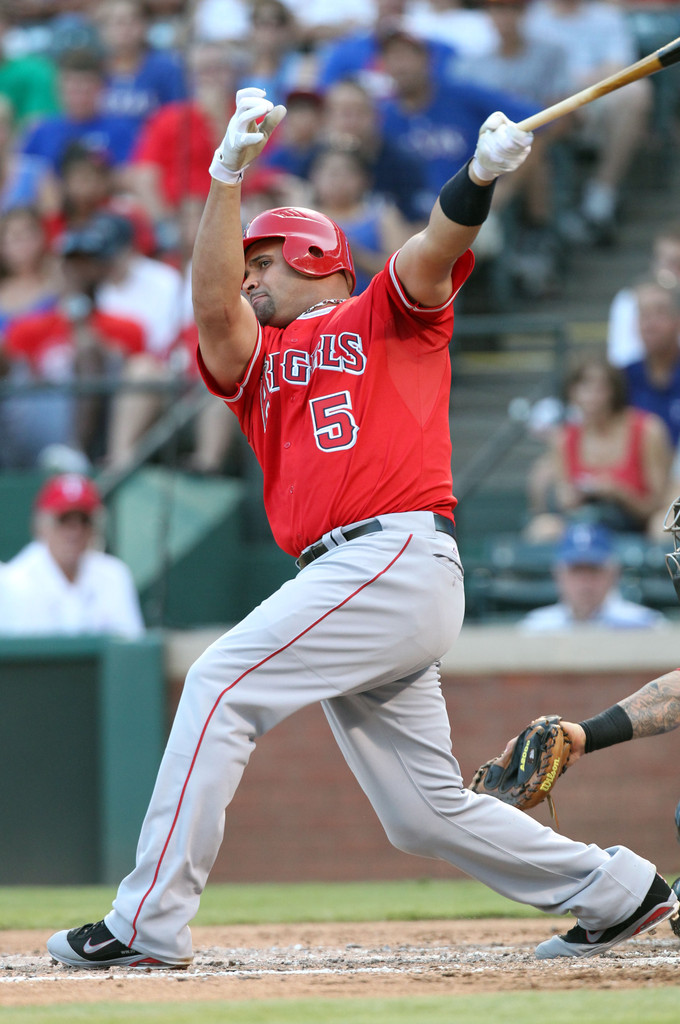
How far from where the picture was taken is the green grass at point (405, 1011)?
9.18ft

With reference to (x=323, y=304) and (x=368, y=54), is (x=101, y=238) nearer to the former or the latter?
(x=368, y=54)

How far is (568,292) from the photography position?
31.3 ft

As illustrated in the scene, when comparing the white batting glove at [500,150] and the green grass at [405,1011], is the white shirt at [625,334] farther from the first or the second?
the green grass at [405,1011]

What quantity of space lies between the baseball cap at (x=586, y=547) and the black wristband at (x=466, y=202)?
3.55 metres

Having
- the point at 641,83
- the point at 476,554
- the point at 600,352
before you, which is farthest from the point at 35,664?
the point at 641,83

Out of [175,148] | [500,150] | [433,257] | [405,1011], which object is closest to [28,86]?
[175,148]

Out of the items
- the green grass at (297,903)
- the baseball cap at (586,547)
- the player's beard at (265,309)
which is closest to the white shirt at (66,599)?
the green grass at (297,903)

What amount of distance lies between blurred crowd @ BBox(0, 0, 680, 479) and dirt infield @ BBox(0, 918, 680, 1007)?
412 centimetres

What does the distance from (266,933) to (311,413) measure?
1.91 m

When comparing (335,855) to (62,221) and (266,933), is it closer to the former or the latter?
(266,933)

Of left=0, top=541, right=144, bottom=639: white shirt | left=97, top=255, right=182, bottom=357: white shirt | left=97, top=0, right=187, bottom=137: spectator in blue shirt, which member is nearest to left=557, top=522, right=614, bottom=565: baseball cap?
left=0, top=541, right=144, bottom=639: white shirt

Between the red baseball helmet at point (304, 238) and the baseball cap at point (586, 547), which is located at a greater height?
the red baseball helmet at point (304, 238)

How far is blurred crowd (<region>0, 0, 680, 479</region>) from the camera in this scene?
838 centimetres

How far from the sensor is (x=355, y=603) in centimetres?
346
